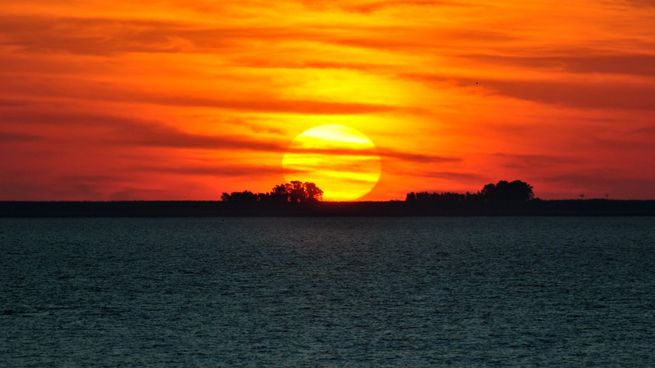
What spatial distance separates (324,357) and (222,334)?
31.6 feet

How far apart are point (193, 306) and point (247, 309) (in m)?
4.61

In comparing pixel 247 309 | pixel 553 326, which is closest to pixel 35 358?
pixel 247 309

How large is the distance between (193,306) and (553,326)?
24.9 metres

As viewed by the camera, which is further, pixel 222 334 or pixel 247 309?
pixel 247 309

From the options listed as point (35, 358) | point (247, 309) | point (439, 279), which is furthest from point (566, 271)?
point (35, 358)

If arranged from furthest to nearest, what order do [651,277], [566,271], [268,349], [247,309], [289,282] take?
[566,271] → [651,277] → [289,282] → [247,309] → [268,349]

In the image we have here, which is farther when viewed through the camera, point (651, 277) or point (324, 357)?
point (651, 277)

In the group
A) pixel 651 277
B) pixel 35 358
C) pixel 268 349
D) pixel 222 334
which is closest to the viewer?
pixel 35 358

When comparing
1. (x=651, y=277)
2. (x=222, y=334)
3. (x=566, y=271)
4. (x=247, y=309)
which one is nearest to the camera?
(x=222, y=334)

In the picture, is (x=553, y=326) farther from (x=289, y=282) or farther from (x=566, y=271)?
(x=566, y=271)

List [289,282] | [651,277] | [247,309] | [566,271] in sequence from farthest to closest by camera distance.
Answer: [566,271] → [651,277] → [289,282] → [247,309]

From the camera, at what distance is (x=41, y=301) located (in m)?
77.9

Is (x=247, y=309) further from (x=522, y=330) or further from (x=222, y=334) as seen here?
(x=522, y=330)

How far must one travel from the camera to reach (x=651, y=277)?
342ft
